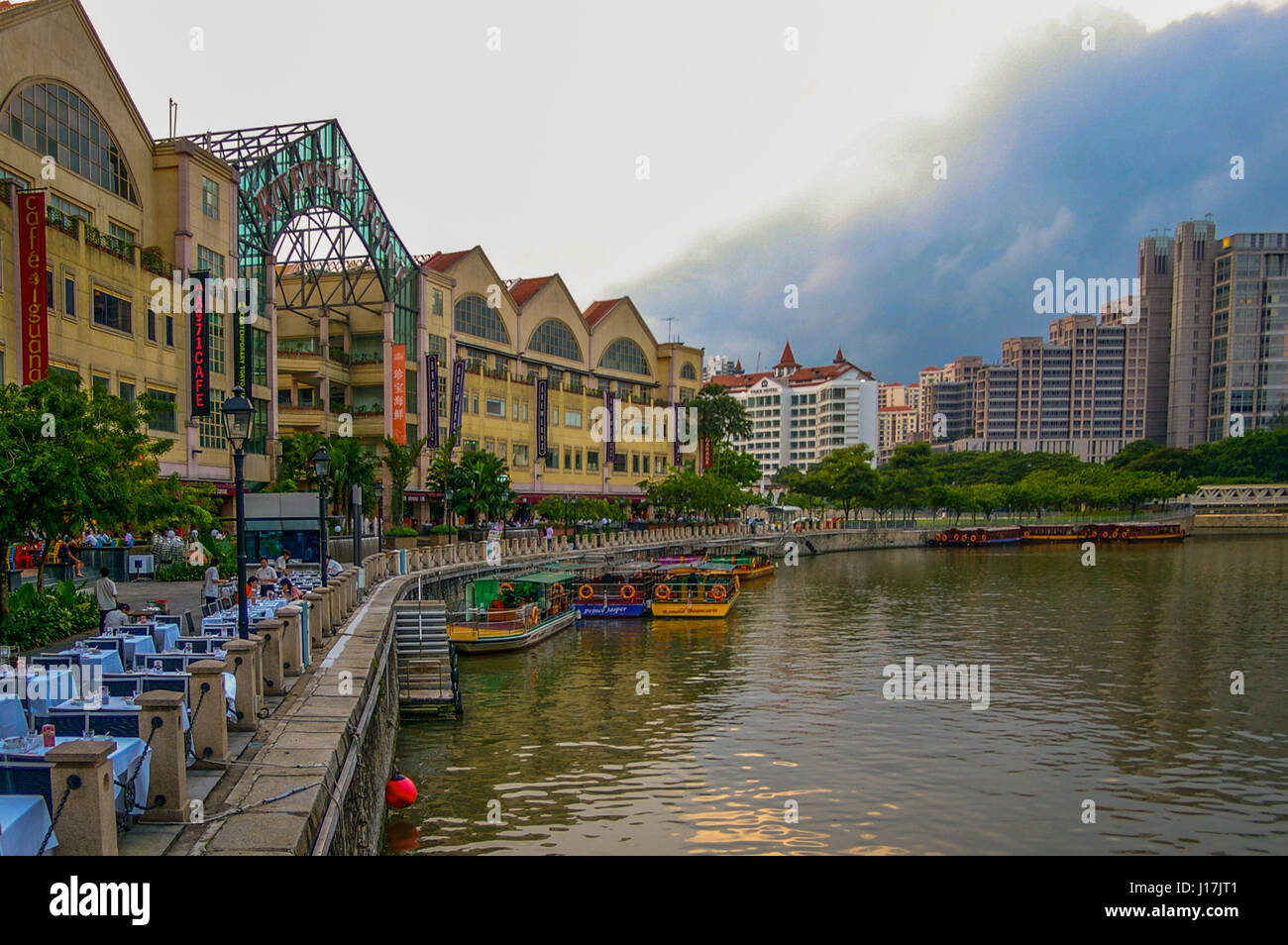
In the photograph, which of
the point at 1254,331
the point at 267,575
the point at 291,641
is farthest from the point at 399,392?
the point at 1254,331

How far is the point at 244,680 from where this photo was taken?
1167 cm

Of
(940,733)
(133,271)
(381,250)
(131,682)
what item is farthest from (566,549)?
(131,682)

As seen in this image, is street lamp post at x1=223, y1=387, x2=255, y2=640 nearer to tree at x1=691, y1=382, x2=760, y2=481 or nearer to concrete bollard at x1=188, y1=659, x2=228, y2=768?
concrete bollard at x1=188, y1=659, x2=228, y2=768

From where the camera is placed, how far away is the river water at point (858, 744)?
14812 mm

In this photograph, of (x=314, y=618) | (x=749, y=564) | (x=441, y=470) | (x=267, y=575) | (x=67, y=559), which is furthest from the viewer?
(x=749, y=564)

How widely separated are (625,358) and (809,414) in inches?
4119

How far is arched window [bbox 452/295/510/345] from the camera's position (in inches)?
2660

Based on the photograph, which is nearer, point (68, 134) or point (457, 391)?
point (68, 134)

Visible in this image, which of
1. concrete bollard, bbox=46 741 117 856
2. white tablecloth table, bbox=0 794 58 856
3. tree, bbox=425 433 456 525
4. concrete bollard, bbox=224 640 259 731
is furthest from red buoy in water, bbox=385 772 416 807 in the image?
tree, bbox=425 433 456 525

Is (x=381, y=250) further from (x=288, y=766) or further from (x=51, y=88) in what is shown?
(x=288, y=766)

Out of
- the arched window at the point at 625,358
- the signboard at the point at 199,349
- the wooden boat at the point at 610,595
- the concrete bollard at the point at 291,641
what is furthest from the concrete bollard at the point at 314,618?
the arched window at the point at 625,358

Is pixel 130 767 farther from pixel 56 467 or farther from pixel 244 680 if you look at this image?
pixel 56 467

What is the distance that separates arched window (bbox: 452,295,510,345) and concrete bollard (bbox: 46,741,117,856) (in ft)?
203

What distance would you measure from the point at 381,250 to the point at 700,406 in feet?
152
